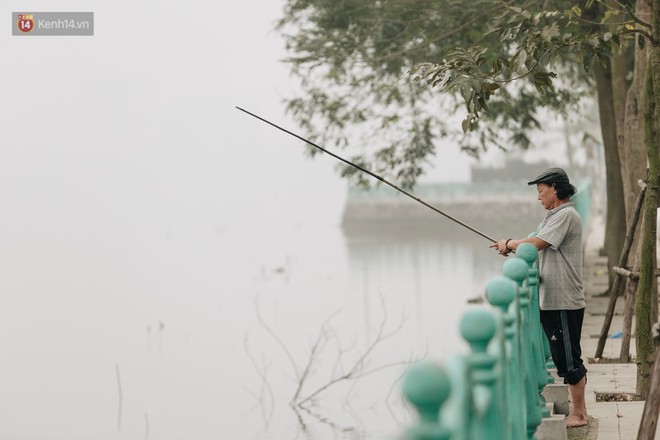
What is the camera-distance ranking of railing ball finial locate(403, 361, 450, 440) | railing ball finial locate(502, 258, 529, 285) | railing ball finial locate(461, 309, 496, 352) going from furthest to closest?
1. railing ball finial locate(502, 258, 529, 285)
2. railing ball finial locate(461, 309, 496, 352)
3. railing ball finial locate(403, 361, 450, 440)

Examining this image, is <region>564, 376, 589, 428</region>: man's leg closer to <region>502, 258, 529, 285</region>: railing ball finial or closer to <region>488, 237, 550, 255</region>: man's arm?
<region>488, 237, 550, 255</region>: man's arm

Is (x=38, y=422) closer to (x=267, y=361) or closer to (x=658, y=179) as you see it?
(x=267, y=361)

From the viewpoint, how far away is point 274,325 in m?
24.3

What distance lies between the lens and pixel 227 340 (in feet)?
74.6

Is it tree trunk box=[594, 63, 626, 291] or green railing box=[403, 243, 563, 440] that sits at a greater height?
tree trunk box=[594, 63, 626, 291]

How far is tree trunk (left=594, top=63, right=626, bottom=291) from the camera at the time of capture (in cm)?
1472

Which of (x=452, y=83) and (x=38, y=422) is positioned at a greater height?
(x=452, y=83)

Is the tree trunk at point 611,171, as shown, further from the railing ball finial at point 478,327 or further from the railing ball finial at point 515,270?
the railing ball finial at point 478,327

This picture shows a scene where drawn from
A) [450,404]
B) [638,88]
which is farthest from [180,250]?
[450,404]

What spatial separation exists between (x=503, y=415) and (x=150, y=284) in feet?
114

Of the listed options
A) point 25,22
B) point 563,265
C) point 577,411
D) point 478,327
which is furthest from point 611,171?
point 25,22

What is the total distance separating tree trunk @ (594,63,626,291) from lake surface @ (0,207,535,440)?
10.7ft

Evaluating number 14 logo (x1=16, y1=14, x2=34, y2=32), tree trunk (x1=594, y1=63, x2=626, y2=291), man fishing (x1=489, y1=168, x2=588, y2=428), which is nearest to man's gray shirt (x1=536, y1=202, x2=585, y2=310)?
man fishing (x1=489, y1=168, x2=588, y2=428)

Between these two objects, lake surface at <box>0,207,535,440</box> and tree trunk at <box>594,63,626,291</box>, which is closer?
tree trunk at <box>594,63,626,291</box>
